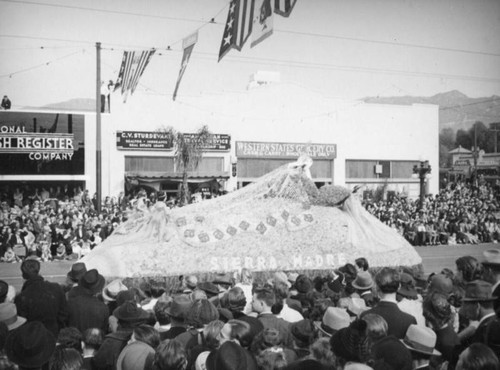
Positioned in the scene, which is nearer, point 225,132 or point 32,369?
point 32,369

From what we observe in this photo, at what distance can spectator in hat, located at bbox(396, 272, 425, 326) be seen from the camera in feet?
15.6

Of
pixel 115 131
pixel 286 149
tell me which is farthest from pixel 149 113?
pixel 286 149

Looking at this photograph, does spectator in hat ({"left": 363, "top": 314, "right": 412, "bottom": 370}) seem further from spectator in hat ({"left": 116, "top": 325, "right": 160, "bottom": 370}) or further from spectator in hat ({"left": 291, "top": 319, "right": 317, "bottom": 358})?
spectator in hat ({"left": 116, "top": 325, "right": 160, "bottom": 370})

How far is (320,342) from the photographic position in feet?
10.7

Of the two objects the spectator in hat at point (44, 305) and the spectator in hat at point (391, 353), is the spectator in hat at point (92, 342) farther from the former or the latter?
the spectator in hat at point (391, 353)

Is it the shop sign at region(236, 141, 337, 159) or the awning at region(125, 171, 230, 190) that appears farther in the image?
the shop sign at region(236, 141, 337, 159)

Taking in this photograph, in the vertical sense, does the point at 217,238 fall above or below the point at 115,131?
below

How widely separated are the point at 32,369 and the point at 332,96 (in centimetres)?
2752

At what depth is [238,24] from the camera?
12.0m

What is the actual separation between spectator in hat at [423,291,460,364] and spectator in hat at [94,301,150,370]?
220cm

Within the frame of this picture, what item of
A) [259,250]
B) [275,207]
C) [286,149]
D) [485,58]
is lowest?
[259,250]

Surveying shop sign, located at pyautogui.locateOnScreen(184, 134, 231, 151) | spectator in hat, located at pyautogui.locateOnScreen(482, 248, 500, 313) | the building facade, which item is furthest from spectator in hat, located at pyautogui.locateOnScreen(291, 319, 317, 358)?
shop sign, located at pyautogui.locateOnScreen(184, 134, 231, 151)

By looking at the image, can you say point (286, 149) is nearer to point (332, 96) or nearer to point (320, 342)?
point (332, 96)

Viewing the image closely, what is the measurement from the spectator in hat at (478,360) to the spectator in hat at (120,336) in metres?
2.26
